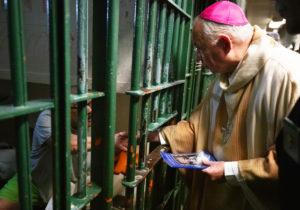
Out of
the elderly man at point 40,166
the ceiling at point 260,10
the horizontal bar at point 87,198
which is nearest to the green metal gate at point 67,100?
the horizontal bar at point 87,198

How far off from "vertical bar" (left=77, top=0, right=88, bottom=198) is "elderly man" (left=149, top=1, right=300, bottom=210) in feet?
2.36

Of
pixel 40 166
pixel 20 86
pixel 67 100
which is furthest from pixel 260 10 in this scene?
pixel 20 86

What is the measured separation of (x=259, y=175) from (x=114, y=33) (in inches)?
42.6

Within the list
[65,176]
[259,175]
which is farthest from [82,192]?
[259,175]

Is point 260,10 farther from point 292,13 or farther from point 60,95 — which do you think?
point 60,95

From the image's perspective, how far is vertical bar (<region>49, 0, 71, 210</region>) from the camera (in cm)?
76

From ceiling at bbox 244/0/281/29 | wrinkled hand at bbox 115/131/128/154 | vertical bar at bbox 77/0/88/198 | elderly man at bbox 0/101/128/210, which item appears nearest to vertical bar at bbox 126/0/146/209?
wrinkled hand at bbox 115/131/128/154

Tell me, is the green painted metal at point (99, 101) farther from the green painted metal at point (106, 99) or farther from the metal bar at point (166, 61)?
the metal bar at point (166, 61)

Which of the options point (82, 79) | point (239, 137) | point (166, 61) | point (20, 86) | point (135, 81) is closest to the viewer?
point (20, 86)

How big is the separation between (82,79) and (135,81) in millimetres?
354

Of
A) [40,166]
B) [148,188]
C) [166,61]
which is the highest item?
[166,61]

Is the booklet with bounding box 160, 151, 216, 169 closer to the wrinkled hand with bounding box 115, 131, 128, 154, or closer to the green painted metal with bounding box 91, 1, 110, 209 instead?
the wrinkled hand with bounding box 115, 131, 128, 154

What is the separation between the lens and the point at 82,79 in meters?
0.92

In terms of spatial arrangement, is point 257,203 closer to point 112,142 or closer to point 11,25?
point 112,142
